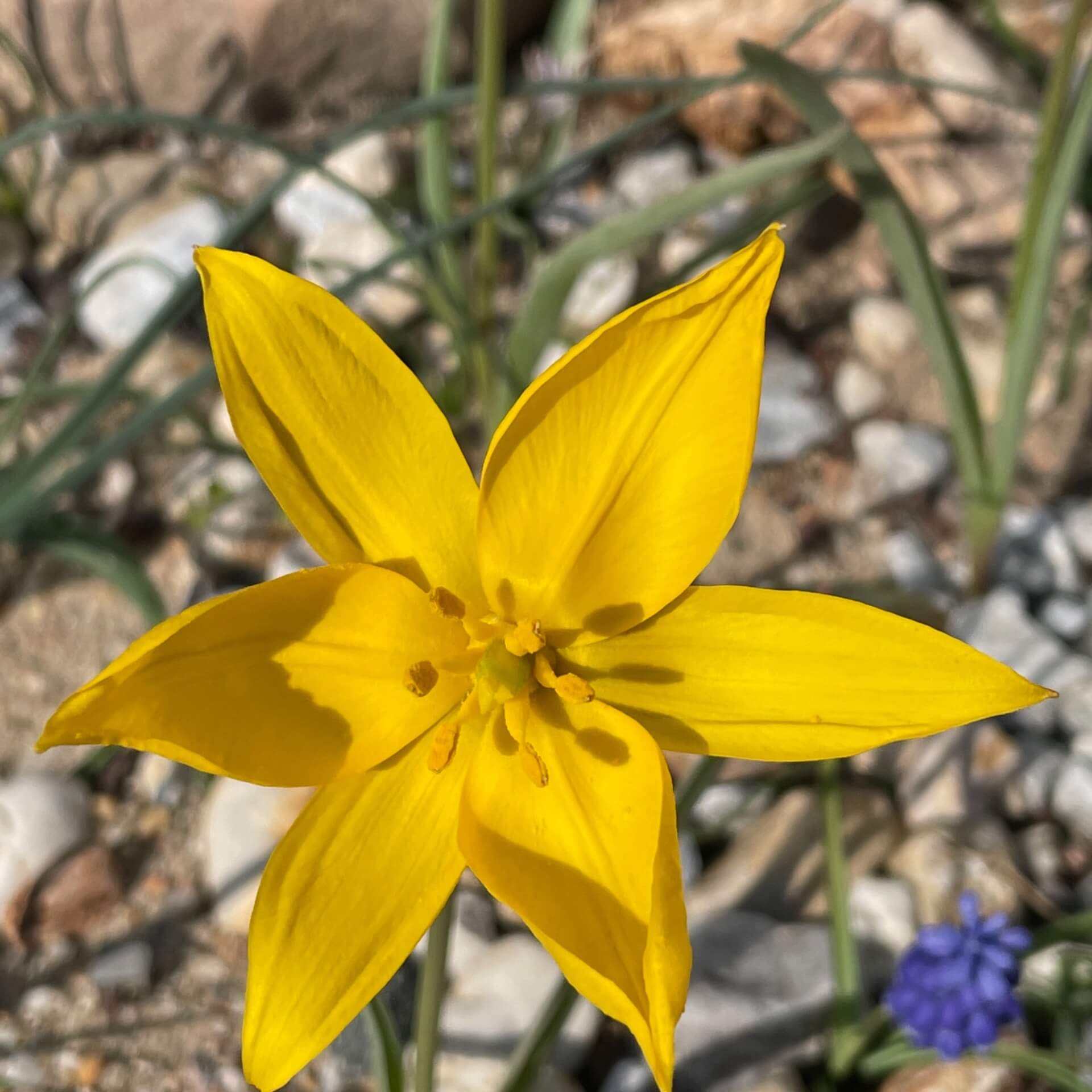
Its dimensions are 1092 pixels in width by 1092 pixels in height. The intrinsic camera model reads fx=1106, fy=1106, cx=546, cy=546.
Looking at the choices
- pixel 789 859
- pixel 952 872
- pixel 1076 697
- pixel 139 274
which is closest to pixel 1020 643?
pixel 1076 697

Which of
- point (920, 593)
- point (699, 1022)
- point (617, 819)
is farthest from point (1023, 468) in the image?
point (617, 819)

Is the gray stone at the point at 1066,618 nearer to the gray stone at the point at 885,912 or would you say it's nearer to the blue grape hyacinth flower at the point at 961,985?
the gray stone at the point at 885,912

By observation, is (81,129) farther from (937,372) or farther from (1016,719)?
(1016,719)

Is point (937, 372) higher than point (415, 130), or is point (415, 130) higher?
point (415, 130)

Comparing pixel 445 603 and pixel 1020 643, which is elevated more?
pixel 445 603

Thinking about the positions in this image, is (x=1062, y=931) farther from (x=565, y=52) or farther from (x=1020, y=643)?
(x=565, y=52)

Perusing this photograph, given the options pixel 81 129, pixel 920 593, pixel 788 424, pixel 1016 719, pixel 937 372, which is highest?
pixel 81 129

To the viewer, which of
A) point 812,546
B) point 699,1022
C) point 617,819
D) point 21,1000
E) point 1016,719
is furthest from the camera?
point 812,546
